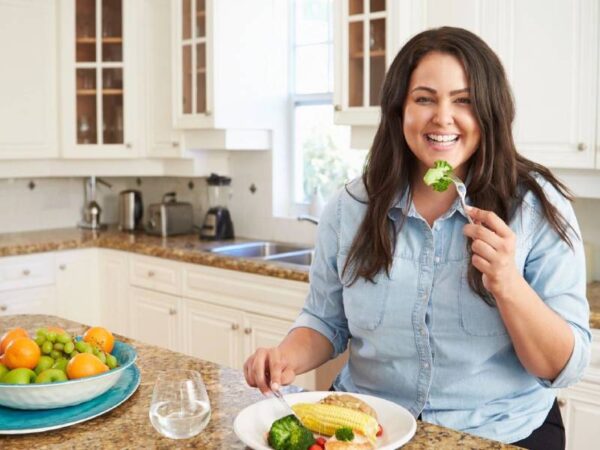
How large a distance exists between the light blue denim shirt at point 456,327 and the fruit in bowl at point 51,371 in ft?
1.67

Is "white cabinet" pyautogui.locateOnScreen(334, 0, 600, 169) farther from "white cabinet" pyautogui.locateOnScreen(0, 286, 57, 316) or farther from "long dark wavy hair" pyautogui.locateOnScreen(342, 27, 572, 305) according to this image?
→ "white cabinet" pyautogui.locateOnScreen(0, 286, 57, 316)

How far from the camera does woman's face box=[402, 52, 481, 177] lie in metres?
1.58

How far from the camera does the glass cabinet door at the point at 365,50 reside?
313cm

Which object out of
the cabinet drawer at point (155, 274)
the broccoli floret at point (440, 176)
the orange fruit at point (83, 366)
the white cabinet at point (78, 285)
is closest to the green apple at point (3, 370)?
the orange fruit at point (83, 366)

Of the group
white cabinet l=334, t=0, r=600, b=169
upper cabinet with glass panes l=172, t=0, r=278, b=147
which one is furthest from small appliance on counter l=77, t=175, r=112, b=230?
white cabinet l=334, t=0, r=600, b=169

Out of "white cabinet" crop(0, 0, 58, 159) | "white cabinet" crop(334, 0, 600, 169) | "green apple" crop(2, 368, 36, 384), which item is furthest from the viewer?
"white cabinet" crop(0, 0, 58, 159)

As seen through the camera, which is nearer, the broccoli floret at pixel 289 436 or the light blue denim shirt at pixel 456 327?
the broccoli floret at pixel 289 436

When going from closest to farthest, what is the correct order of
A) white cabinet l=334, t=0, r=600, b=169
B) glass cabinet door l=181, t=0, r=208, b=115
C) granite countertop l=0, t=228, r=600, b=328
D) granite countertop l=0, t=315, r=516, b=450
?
1. granite countertop l=0, t=315, r=516, b=450
2. white cabinet l=334, t=0, r=600, b=169
3. granite countertop l=0, t=228, r=600, b=328
4. glass cabinet door l=181, t=0, r=208, b=115

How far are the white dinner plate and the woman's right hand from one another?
70 millimetres

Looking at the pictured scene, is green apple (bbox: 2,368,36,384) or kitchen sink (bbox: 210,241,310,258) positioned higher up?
green apple (bbox: 2,368,36,384)

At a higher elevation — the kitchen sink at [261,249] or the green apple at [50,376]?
the green apple at [50,376]

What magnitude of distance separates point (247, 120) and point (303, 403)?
2696 mm

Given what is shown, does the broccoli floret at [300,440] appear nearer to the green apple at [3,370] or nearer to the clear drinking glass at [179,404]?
the clear drinking glass at [179,404]

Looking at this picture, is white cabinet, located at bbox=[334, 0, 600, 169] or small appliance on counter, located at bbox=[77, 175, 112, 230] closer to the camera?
white cabinet, located at bbox=[334, 0, 600, 169]
